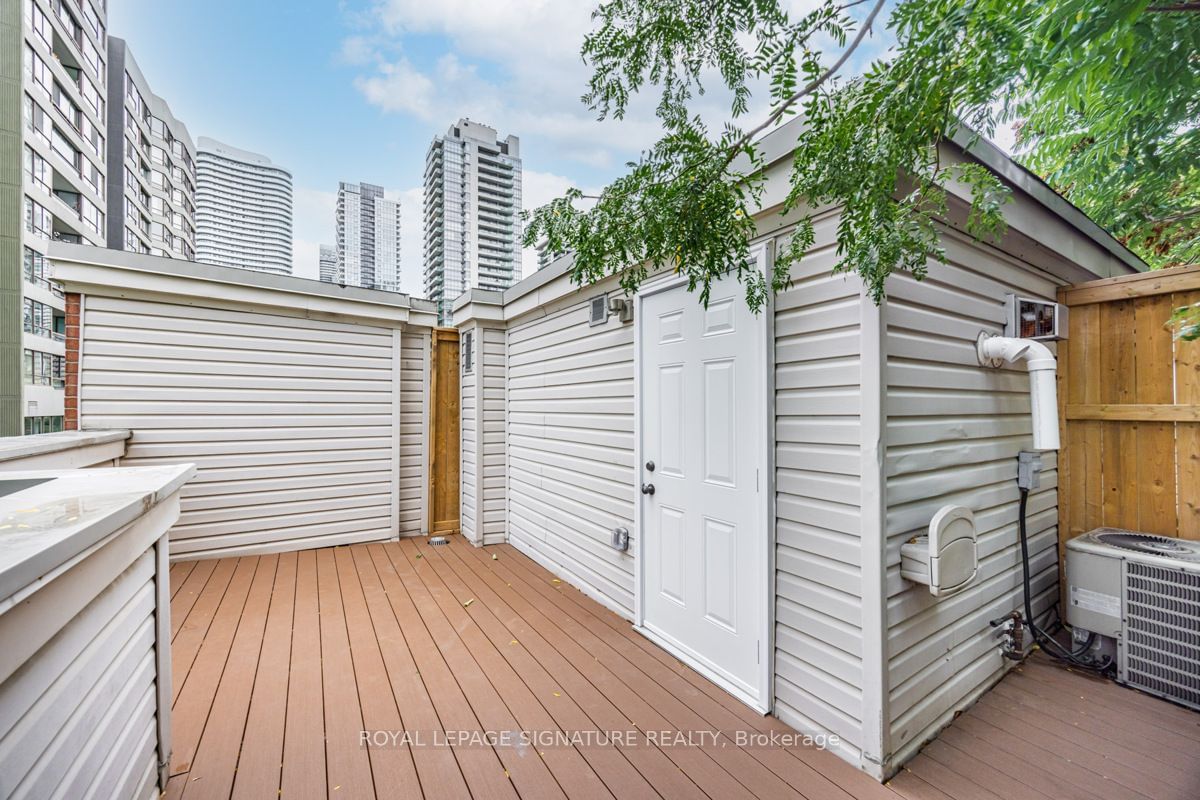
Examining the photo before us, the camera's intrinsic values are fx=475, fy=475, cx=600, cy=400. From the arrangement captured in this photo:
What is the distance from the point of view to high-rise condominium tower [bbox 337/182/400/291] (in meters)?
8.84

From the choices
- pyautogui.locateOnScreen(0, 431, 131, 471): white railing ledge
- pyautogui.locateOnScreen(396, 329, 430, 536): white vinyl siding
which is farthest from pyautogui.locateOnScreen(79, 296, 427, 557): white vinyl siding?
pyautogui.locateOnScreen(0, 431, 131, 471): white railing ledge

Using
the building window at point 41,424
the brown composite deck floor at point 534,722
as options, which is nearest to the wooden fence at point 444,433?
the brown composite deck floor at point 534,722

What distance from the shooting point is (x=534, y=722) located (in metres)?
2.05

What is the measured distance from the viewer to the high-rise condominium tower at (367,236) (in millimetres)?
8836

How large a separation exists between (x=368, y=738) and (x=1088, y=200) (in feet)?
23.1

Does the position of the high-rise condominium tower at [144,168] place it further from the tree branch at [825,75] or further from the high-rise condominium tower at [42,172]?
the tree branch at [825,75]

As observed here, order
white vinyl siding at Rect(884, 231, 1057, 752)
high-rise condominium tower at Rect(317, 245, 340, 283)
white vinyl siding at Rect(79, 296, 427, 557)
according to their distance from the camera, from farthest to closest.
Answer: high-rise condominium tower at Rect(317, 245, 340, 283)
white vinyl siding at Rect(79, 296, 427, 557)
white vinyl siding at Rect(884, 231, 1057, 752)

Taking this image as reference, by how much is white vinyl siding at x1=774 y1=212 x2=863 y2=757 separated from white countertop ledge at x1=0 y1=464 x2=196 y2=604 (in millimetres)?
2121

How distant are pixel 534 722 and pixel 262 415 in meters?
3.86

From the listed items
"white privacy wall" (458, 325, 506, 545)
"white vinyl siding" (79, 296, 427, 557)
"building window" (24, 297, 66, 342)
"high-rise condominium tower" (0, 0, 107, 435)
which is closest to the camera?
"white vinyl siding" (79, 296, 427, 557)

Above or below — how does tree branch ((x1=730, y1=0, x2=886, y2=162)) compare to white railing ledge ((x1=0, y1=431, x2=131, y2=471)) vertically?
above

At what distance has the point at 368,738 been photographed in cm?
195

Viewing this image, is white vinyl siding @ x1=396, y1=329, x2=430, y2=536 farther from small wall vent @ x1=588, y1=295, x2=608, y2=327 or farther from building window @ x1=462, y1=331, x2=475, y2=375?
small wall vent @ x1=588, y1=295, x2=608, y2=327

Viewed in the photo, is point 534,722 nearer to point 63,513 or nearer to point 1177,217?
point 63,513
